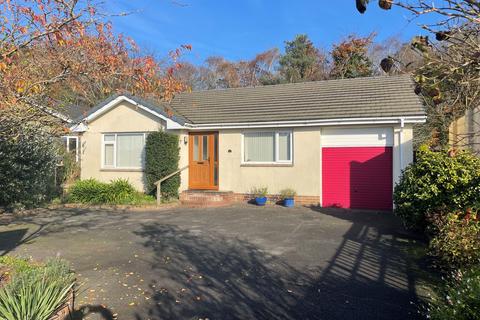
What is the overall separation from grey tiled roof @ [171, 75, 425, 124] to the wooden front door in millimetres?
744

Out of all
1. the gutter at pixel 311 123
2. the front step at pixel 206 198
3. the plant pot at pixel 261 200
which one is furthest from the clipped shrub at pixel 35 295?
the gutter at pixel 311 123

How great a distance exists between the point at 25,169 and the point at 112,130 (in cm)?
517

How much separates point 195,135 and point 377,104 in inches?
295

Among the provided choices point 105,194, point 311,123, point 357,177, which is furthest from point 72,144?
point 357,177

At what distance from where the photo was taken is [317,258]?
22.6 ft

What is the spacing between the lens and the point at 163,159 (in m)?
15.1

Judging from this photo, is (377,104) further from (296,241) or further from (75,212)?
(75,212)

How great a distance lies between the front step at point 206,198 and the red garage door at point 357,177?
380 centimetres

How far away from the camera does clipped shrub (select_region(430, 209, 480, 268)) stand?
5723 mm

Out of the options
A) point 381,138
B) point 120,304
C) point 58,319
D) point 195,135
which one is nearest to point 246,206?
point 195,135

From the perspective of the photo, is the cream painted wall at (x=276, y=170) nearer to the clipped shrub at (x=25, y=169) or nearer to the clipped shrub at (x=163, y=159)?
the clipped shrub at (x=163, y=159)

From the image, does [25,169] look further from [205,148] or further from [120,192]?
[205,148]

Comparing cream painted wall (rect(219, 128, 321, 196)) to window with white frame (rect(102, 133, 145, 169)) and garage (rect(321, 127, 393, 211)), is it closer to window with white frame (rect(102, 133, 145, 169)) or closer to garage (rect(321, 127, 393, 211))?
garage (rect(321, 127, 393, 211))

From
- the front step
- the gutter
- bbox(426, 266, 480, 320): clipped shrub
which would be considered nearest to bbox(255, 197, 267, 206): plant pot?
the front step
